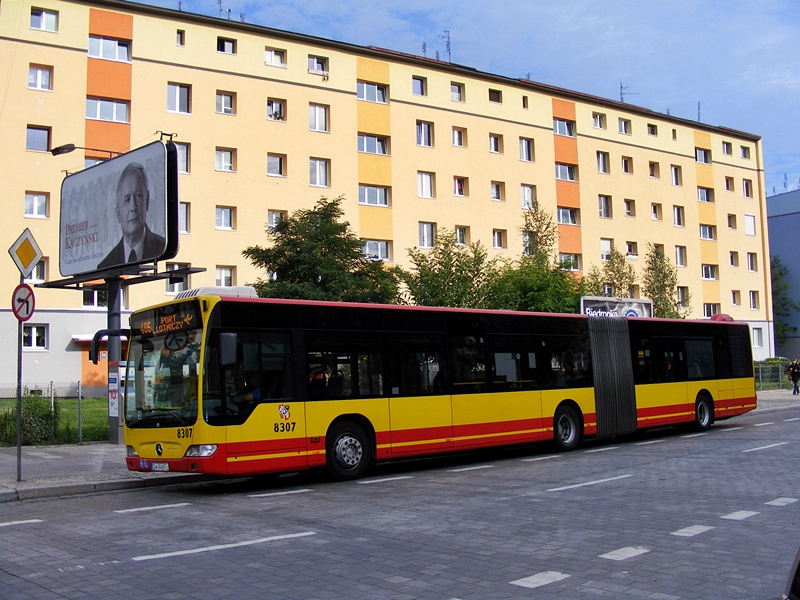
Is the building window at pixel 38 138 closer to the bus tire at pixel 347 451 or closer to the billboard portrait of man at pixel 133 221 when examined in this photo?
the billboard portrait of man at pixel 133 221

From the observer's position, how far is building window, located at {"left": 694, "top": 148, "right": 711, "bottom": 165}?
195 ft

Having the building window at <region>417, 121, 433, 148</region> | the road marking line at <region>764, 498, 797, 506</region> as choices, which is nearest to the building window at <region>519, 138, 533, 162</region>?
the building window at <region>417, 121, 433, 148</region>

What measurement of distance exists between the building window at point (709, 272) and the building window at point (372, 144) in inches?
1073

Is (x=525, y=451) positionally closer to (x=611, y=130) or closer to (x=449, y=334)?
(x=449, y=334)

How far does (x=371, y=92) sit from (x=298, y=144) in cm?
560

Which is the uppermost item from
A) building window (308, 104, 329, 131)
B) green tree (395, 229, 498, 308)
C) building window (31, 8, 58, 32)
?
building window (31, 8, 58, 32)

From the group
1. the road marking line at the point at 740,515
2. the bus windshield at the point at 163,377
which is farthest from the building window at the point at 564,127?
the road marking line at the point at 740,515

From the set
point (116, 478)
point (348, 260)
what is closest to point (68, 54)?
point (348, 260)

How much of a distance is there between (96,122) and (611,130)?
32399mm

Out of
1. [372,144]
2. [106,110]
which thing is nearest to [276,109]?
[372,144]

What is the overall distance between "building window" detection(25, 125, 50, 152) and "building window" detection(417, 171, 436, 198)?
1856cm

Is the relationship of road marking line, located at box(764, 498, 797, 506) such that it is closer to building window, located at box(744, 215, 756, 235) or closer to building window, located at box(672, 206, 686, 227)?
building window, located at box(672, 206, 686, 227)

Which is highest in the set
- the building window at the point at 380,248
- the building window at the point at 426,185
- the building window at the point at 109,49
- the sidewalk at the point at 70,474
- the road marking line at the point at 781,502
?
the building window at the point at 109,49

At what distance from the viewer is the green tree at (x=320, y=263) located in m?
26.2
